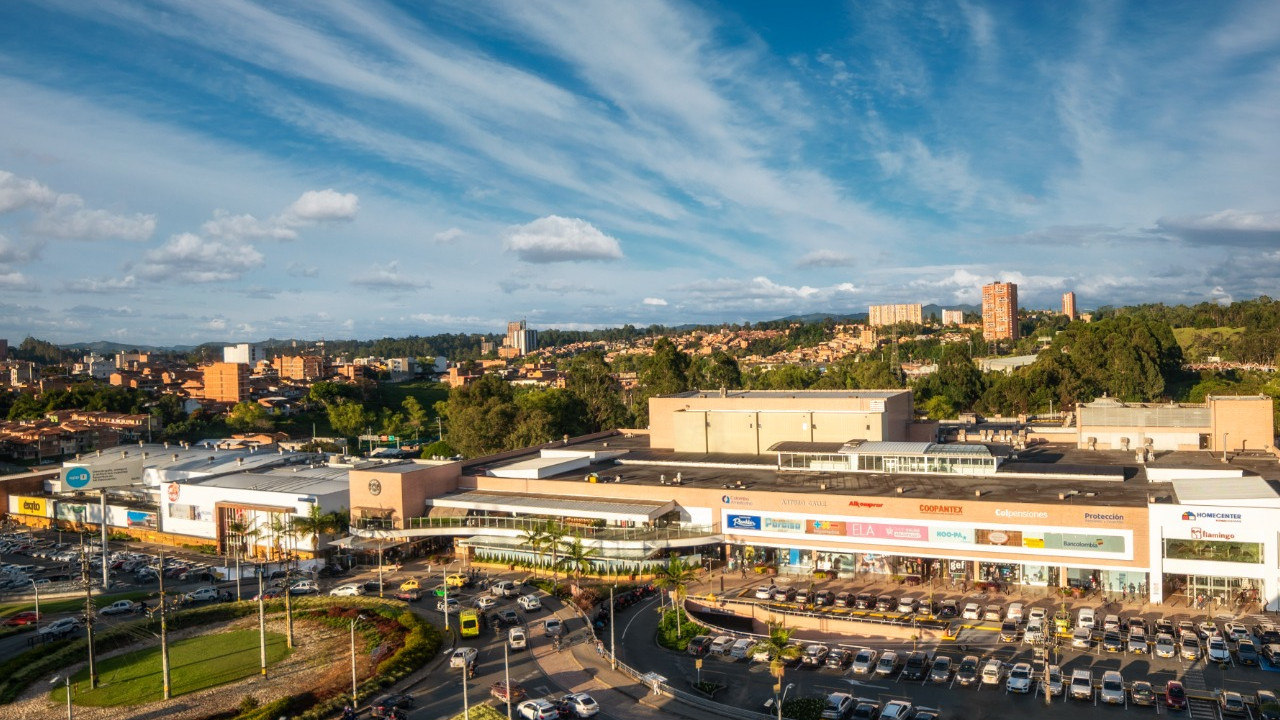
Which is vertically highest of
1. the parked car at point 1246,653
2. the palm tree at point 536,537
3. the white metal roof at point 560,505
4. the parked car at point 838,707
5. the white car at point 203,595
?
the white metal roof at point 560,505

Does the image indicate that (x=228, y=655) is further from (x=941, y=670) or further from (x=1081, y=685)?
(x=1081, y=685)

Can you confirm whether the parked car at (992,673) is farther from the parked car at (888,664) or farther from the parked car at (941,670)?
the parked car at (888,664)

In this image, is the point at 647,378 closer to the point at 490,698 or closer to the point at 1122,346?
the point at 1122,346

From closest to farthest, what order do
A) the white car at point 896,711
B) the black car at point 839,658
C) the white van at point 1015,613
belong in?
the white car at point 896,711 → the black car at point 839,658 → the white van at point 1015,613

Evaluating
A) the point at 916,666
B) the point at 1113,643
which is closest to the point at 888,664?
the point at 916,666

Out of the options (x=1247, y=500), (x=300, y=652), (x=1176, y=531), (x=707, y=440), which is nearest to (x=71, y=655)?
(x=300, y=652)

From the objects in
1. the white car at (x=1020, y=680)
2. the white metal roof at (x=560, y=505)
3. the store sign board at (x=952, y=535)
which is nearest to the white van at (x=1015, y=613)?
the store sign board at (x=952, y=535)

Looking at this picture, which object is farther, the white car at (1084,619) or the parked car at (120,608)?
the parked car at (120,608)
